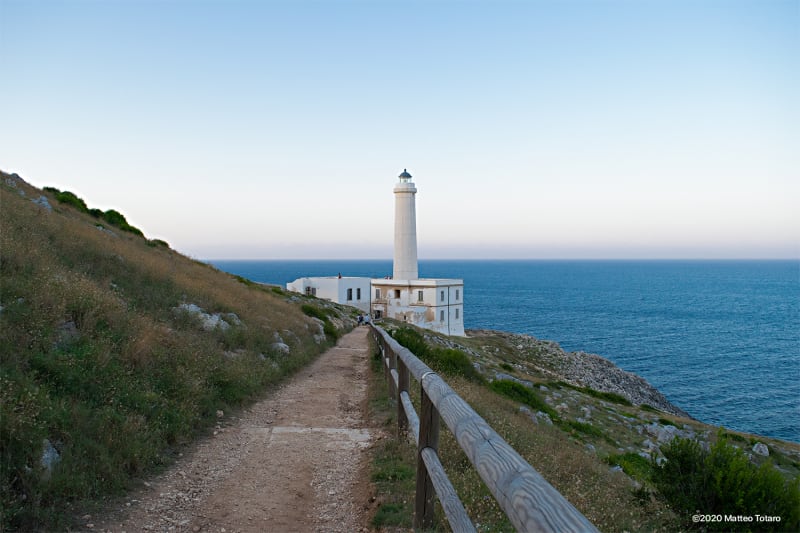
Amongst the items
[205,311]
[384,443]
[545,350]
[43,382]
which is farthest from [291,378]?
[545,350]

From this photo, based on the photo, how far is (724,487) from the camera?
571 cm

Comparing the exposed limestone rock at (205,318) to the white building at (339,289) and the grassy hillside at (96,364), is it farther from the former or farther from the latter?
the white building at (339,289)

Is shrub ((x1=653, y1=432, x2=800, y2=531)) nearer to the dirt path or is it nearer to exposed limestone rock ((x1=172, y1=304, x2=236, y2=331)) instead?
the dirt path

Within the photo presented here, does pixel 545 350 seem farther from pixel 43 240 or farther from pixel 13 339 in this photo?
pixel 13 339

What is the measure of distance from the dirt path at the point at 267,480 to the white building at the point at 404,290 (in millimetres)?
36834

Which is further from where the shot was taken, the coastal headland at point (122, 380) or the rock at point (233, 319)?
the rock at point (233, 319)

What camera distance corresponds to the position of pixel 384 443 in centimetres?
689

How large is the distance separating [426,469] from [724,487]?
3738mm

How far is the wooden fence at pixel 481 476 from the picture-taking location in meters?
1.81

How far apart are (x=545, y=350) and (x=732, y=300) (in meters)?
77.1

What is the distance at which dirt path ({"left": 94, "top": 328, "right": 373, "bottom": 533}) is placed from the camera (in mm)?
4805

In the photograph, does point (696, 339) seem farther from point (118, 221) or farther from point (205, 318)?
point (205, 318)

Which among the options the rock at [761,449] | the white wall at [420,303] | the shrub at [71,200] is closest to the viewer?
the rock at [761,449]

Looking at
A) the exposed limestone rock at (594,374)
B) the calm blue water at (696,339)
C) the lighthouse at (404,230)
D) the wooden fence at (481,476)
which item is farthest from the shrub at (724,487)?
the lighthouse at (404,230)
